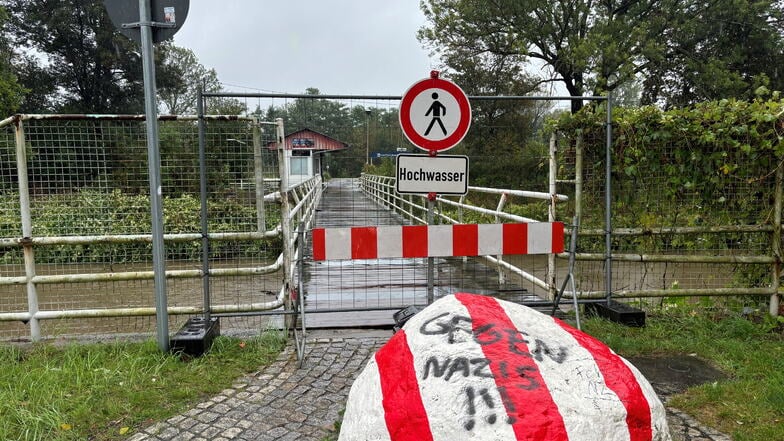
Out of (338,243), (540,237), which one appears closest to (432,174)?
(338,243)

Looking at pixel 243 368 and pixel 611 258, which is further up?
pixel 611 258

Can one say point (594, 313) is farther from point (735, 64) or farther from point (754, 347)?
point (735, 64)

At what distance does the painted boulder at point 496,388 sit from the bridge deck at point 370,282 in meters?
2.74

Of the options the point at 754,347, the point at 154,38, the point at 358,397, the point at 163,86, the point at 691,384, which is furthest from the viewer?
the point at 163,86

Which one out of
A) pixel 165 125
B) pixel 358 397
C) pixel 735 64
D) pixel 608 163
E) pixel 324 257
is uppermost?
pixel 735 64

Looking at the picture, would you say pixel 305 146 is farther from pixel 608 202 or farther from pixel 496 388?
pixel 496 388

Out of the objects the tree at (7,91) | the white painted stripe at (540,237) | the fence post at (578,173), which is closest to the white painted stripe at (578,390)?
the white painted stripe at (540,237)

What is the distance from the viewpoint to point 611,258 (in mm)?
4793

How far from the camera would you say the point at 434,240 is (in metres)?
4.09

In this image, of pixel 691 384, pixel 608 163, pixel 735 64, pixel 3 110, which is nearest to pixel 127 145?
pixel 608 163

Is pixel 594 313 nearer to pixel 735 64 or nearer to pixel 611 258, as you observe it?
pixel 611 258

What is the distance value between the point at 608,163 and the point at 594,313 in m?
1.39

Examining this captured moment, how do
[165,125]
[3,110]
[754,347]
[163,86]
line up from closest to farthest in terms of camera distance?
[754,347] < [165,125] < [3,110] < [163,86]

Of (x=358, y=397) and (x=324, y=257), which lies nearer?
(x=358, y=397)
